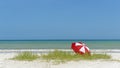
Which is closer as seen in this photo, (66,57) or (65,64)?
(65,64)

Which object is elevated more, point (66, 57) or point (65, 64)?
point (66, 57)

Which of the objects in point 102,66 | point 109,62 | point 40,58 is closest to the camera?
point 102,66

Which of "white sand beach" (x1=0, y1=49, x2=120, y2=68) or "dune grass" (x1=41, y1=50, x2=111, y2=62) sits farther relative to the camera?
"dune grass" (x1=41, y1=50, x2=111, y2=62)

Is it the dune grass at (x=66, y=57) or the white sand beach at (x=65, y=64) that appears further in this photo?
the dune grass at (x=66, y=57)

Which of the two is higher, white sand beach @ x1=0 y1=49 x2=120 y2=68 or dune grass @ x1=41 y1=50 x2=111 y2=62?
dune grass @ x1=41 y1=50 x2=111 y2=62

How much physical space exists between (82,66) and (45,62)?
1750 mm

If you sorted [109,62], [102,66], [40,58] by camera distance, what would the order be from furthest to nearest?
[40,58] < [109,62] < [102,66]

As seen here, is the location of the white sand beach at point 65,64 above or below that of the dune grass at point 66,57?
below

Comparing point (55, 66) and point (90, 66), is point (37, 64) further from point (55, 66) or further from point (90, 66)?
point (90, 66)

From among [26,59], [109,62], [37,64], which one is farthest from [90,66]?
[26,59]

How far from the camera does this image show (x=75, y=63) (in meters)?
13.1

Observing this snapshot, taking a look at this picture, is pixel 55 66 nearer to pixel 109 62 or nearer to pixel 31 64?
pixel 31 64

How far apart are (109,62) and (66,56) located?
219 centimetres

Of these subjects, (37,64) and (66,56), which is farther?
(66,56)
